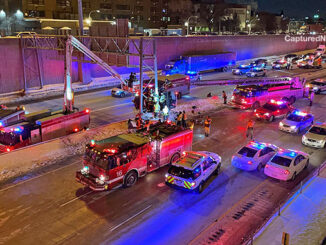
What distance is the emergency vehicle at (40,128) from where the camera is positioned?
66.6 ft

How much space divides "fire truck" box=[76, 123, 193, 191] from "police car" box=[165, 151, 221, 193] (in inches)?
62.7

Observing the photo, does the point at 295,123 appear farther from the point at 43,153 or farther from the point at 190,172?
the point at 43,153

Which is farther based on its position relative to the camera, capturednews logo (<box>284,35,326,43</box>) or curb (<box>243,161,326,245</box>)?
capturednews logo (<box>284,35,326,43</box>)

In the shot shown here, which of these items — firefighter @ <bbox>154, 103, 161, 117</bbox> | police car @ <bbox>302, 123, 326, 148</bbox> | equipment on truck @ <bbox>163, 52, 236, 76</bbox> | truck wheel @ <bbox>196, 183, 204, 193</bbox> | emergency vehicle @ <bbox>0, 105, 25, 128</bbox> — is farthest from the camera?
equipment on truck @ <bbox>163, 52, 236, 76</bbox>

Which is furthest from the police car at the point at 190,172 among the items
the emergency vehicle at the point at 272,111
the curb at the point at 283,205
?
the emergency vehicle at the point at 272,111

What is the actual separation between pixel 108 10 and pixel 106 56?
231ft

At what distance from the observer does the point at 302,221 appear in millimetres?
12656

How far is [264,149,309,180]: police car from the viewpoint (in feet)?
54.6

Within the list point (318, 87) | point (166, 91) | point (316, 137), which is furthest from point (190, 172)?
point (318, 87)

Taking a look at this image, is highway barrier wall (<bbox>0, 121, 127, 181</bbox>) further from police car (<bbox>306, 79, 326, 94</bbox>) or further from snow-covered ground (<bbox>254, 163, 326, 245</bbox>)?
police car (<bbox>306, 79, 326, 94</bbox>)

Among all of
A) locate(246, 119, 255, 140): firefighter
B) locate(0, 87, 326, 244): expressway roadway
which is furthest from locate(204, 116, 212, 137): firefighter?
locate(0, 87, 326, 244): expressway roadway

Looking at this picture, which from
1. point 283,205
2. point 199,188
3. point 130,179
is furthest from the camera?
point 130,179

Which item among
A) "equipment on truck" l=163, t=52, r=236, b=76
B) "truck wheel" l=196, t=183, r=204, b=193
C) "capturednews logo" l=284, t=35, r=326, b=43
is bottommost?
"truck wheel" l=196, t=183, r=204, b=193

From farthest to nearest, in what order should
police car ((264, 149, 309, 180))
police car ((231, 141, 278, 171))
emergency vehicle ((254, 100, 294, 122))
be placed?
emergency vehicle ((254, 100, 294, 122)) < police car ((231, 141, 278, 171)) < police car ((264, 149, 309, 180))
